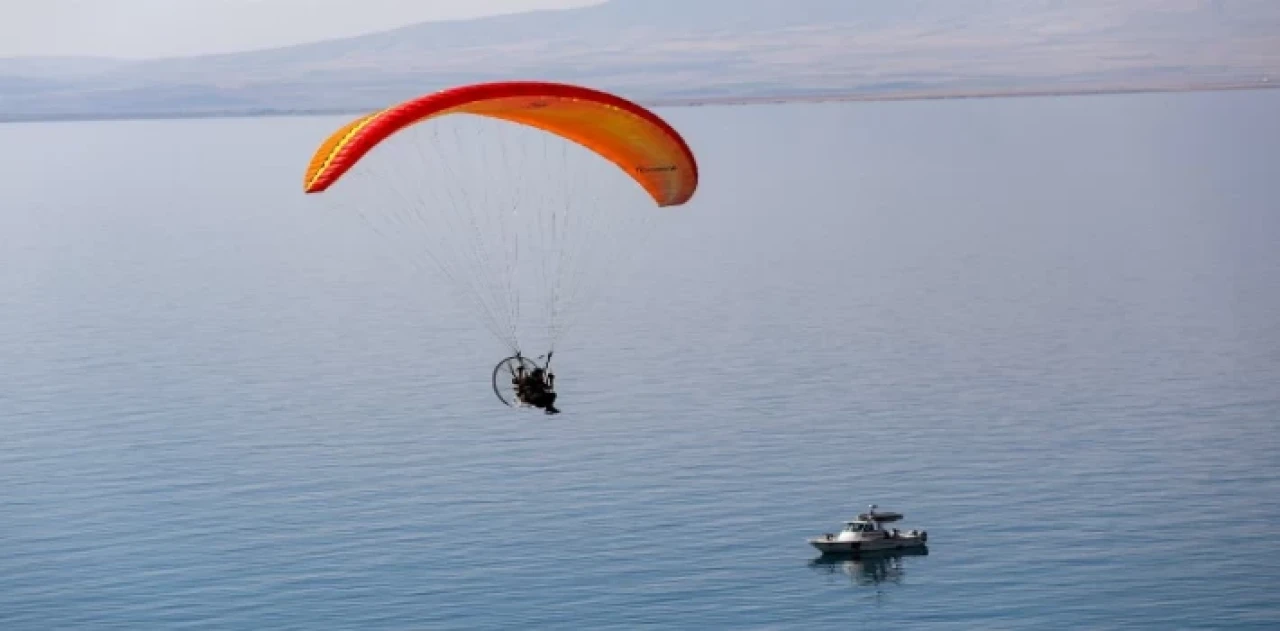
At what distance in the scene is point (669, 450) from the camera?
93562mm

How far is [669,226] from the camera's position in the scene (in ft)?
612

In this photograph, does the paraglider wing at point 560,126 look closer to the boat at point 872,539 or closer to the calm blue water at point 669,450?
the calm blue water at point 669,450

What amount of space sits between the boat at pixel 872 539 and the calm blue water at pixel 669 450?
2.48 feet

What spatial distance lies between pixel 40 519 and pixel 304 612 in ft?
53.5

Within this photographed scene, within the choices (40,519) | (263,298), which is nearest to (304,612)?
(40,519)

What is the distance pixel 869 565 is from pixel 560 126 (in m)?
26.4

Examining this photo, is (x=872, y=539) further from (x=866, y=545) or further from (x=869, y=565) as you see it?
(x=869, y=565)

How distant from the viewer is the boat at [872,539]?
7788cm

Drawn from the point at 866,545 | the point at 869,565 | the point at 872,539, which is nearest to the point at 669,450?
the point at 869,565

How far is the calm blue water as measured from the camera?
75562 millimetres

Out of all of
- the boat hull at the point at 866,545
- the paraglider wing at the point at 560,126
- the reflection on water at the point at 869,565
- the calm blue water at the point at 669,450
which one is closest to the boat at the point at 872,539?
the boat hull at the point at 866,545

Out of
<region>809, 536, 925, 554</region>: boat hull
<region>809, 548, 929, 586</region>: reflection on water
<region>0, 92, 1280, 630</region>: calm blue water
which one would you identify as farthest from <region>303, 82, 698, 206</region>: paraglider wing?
<region>809, 548, 929, 586</region>: reflection on water

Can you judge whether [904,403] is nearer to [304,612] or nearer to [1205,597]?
[1205,597]

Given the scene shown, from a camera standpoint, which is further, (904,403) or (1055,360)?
(1055,360)
